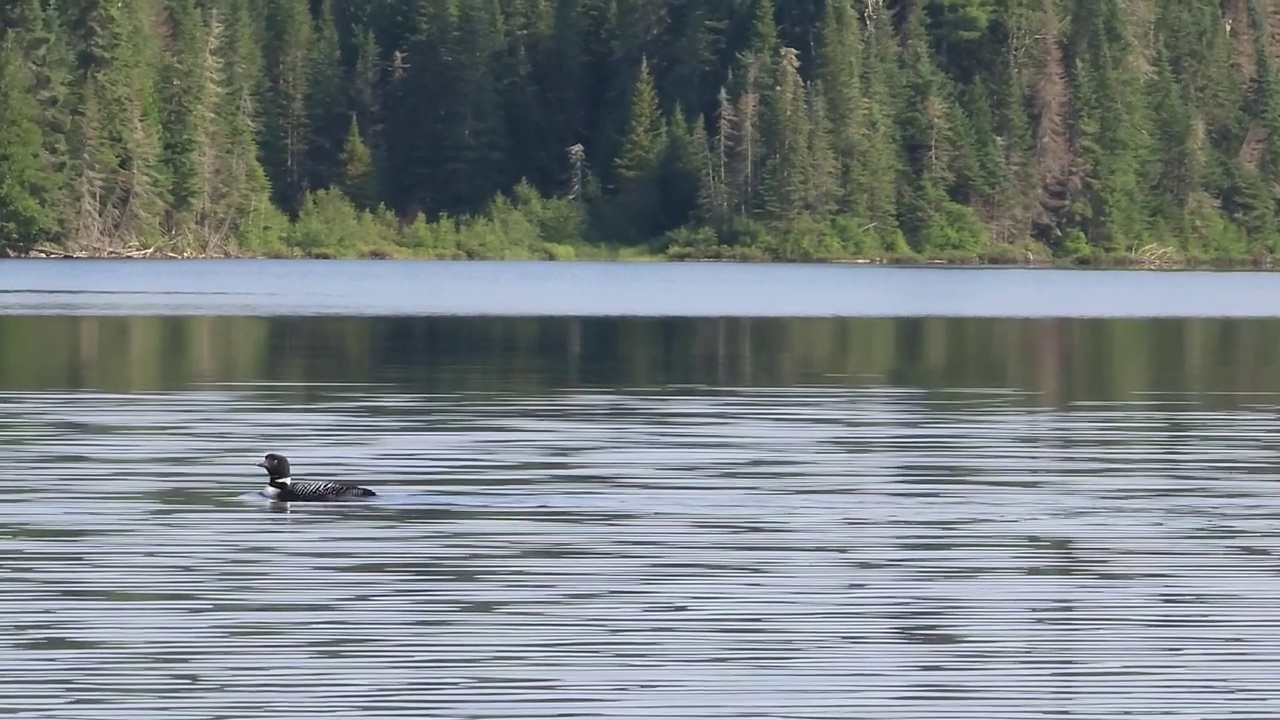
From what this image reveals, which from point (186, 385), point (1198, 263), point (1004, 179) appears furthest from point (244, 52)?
point (186, 385)

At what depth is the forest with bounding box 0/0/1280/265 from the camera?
12725cm

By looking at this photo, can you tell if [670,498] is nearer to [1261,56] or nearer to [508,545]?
[508,545]

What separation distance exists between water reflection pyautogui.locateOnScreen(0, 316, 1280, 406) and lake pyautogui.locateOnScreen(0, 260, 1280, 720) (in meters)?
0.23

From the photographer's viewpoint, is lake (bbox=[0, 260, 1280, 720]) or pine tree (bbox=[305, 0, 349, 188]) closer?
lake (bbox=[0, 260, 1280, 720])

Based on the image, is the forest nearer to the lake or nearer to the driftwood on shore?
the driftwood on shore

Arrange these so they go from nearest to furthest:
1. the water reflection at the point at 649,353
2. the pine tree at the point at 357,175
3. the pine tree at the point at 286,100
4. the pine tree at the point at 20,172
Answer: the water reflection at the point at 649,353, the pine tree at the point at 20,172, the pine tree at the point at 357,175, the pine tree at the point at 286,100

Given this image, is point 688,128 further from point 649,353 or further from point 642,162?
point 649,353

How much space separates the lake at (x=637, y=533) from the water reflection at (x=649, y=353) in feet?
0.77

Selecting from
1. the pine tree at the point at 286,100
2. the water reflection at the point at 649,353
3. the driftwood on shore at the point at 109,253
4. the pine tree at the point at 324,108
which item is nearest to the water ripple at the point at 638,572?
the water reflection at the point at 649,353

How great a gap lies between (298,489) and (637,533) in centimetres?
305

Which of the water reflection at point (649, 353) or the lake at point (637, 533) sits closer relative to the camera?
the lake at point (637, 533)

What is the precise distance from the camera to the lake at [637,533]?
15609mm

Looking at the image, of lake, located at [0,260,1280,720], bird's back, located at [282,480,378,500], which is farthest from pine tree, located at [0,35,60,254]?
bird's back, located at [282,480,378,500]

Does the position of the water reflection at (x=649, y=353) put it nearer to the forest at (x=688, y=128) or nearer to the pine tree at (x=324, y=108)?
the forest at (x=688, y=128)
